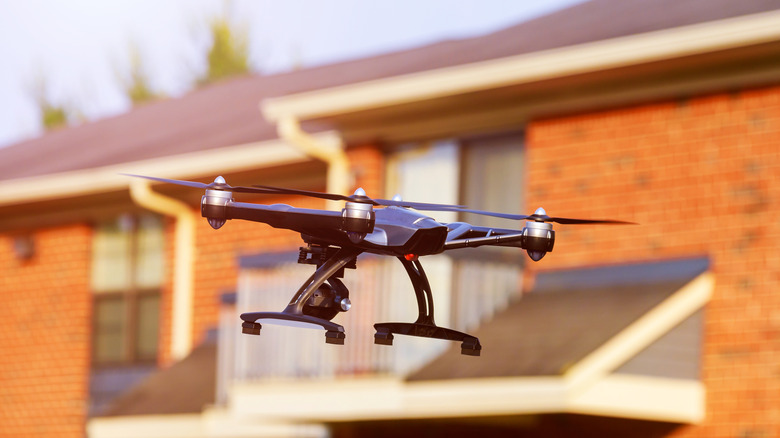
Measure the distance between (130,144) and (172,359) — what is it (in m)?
4.11

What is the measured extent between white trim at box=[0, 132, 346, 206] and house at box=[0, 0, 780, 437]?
0.05 m

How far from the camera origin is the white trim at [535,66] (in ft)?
40.7

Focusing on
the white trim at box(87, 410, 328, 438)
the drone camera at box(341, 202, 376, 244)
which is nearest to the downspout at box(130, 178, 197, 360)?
the white trim at box(87, 410, 328, 438)

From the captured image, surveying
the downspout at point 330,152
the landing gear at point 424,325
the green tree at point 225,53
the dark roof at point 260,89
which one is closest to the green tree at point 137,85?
the green tree at point 225,53

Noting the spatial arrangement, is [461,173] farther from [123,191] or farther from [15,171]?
[15,171]

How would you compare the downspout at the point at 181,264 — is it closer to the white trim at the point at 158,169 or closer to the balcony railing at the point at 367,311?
the white trim at the point at 158,169

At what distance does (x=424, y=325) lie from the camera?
323 cm

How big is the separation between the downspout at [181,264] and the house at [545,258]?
0.05 metres

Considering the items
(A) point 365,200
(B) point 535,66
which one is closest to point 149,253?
(B) point 535,66

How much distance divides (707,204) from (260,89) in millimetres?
11253

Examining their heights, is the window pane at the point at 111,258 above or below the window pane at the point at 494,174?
below

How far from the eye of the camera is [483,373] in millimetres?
12750

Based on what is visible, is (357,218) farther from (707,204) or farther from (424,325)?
(707,204)

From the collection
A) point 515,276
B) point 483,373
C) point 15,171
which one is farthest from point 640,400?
point 15,171
